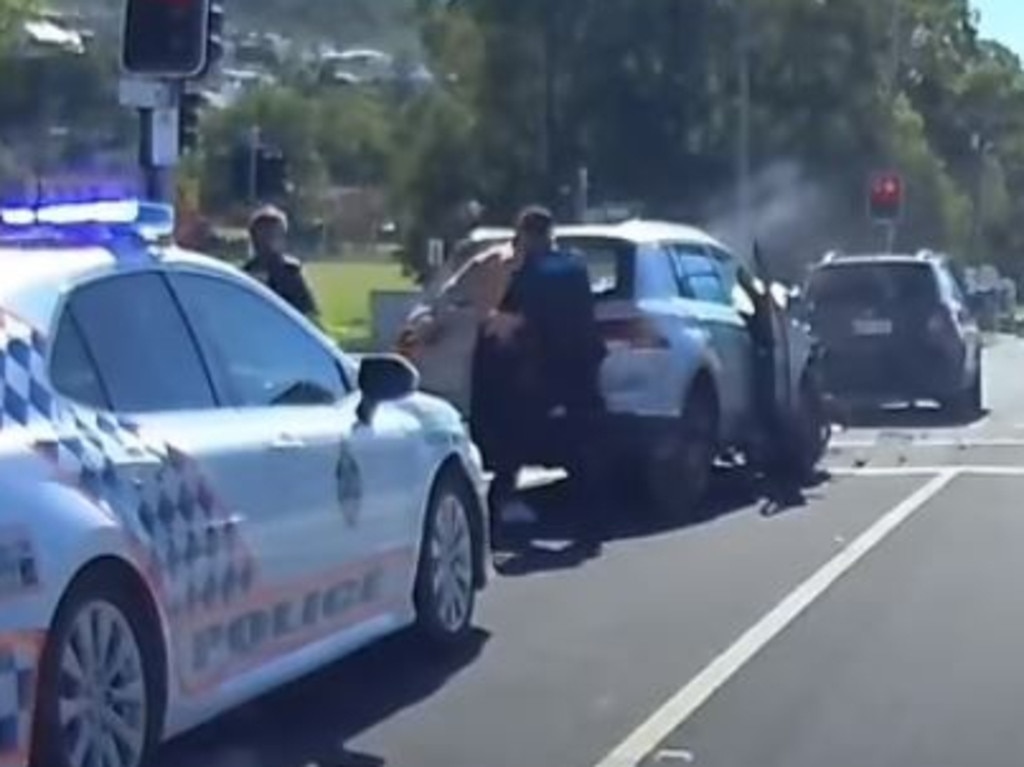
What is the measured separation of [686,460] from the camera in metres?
17.6

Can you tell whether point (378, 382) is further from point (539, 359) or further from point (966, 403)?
point (966, 403)

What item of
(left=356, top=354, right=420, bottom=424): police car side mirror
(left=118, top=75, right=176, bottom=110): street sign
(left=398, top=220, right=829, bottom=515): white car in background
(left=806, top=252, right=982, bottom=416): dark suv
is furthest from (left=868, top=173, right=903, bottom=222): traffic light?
(left=356, top=354, right=420, bottom=424): police car side mirror

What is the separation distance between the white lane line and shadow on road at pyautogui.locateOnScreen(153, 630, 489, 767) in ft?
2.83

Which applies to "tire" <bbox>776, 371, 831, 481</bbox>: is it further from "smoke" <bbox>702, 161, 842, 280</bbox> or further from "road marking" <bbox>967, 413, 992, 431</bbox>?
"smoke" <bbox>702, 161, 842, 280</bbox>

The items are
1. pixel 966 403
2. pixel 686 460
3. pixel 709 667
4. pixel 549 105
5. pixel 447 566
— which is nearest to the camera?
pixel 709 667

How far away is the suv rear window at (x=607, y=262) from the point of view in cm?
1750

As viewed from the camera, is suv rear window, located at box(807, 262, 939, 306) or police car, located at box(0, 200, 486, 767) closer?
police car, located at box(0, 200, 486, 767)

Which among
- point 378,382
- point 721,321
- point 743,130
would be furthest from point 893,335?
point 743,130

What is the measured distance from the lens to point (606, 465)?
17.3 metres

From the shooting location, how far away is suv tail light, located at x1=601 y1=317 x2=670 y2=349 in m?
17.3

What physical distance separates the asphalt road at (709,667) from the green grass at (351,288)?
27.9 meters

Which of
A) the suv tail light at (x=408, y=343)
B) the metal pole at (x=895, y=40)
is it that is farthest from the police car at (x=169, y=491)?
the metal pole at (x=895, y=40)

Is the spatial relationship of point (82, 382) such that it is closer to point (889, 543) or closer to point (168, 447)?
point (168, 447)

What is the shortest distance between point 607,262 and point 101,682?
967 centimetres
